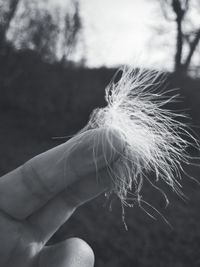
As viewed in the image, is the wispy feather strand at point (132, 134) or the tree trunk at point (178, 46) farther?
the tree trunk at point (178, 46)

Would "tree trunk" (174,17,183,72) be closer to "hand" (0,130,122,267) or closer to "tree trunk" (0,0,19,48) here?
"tree trunk" (0,0,19,48)

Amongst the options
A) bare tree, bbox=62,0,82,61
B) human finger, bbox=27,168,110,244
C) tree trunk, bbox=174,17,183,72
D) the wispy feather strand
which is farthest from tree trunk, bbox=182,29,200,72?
human finger, bbox=27,168,110,244

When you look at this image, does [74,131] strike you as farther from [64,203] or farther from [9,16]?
[64,203]

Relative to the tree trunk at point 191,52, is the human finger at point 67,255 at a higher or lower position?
lower

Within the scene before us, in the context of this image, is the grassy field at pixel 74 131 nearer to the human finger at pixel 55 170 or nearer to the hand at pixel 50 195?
the hand at pixel 50 195

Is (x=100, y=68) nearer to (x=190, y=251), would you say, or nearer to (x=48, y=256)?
(x=190, y=251)

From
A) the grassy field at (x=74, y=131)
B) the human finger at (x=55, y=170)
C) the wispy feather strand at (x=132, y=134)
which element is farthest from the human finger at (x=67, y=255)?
the grassy field at (x=74, y=131)

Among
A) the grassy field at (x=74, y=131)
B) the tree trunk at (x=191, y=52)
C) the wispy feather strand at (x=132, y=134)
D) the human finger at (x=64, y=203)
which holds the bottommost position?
the grassy field at (x=74, y=131)
